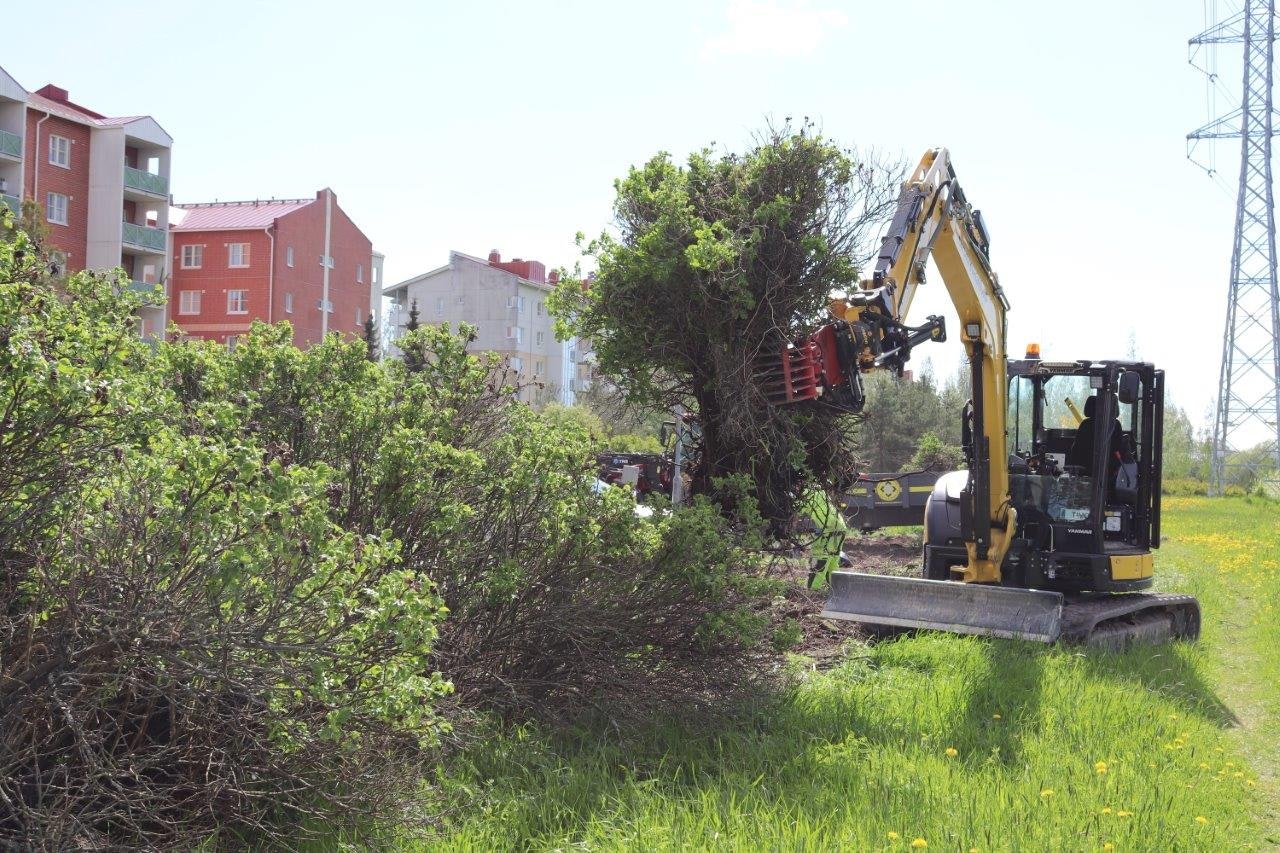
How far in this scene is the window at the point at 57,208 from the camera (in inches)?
1607

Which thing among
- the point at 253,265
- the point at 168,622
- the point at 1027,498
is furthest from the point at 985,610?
the point at 253,265

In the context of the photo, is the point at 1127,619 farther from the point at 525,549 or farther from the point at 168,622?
the point at 168,622

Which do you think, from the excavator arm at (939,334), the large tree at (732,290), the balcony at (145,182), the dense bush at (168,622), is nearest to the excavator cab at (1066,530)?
the excavator arm at (939,334)

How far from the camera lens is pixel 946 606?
9953mm

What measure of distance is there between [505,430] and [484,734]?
233 cm

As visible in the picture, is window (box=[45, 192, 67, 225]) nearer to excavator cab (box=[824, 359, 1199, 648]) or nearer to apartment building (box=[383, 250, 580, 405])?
apartment building (box=[383, 250, 580, 405])

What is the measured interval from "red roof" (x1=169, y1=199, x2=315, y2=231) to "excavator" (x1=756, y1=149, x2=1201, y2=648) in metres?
43.6

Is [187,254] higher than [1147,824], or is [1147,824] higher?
[187,254]

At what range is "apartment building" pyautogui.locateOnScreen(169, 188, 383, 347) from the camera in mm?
49250

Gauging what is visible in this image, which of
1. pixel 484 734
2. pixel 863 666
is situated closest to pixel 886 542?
pixel 863 666

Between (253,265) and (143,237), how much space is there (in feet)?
20.3

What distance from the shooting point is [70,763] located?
13.8 feet

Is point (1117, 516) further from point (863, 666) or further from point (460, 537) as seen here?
point (460, 537)

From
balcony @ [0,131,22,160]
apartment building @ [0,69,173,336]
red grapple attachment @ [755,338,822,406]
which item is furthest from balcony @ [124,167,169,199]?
red grapple attachment @ [755,338,822,406]
